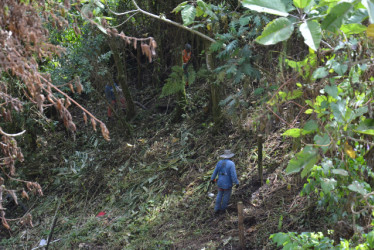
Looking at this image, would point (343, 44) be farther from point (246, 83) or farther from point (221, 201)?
point (221, 201)

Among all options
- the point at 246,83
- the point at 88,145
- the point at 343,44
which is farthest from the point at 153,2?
the point at 343,44

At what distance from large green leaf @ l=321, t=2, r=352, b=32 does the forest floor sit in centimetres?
293

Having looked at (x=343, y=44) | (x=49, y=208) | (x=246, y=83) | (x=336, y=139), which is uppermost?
(x=343, y=44)

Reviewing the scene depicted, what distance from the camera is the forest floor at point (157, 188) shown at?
6520 mm

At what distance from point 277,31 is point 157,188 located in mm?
6354

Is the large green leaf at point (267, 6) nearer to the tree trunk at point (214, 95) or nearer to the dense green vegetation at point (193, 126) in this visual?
the dense green vegetation at point (193, 126)

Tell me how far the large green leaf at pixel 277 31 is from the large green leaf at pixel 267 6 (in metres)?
0.06

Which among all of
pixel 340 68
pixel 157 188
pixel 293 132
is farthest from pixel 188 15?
pixel 157 188

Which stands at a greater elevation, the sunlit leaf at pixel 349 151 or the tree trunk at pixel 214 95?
the sunlit leaf at pixel 349 151

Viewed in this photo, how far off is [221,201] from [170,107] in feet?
16.0

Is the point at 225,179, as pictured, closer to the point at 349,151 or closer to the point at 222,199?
the point at 222,199

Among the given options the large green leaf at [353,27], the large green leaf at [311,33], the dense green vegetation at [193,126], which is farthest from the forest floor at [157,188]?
the large green leaf at [311,33]

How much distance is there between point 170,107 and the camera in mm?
11508

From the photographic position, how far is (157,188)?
8.67 meters
